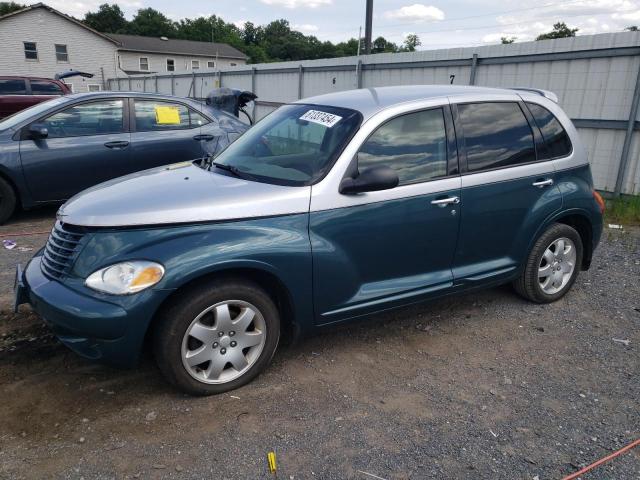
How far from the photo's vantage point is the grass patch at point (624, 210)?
687 cm

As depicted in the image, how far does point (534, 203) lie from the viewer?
3.99m

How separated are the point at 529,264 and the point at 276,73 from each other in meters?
12.1

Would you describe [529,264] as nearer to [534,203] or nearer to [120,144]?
[534,203]

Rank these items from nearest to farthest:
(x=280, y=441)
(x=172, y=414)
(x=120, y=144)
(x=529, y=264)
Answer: (x=280, y=441)
(x=172, y=414)
(x=529, y=264)
(x=120, y=144)

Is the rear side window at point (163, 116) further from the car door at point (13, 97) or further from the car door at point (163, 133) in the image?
the car door at point (13, 97)

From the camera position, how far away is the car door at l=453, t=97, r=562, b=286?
144 inches

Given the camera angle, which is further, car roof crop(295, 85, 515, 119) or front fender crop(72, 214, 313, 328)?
car roof crop(295, 85, 515, 119)

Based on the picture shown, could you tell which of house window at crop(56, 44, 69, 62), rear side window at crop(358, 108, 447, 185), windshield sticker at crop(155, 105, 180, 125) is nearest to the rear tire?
windshield sticker at crop(155, 105, 180, 125)

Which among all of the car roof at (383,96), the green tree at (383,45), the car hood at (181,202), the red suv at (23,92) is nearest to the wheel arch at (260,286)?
the car hood at (181,202)

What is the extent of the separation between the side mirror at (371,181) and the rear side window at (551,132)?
5.44 ft

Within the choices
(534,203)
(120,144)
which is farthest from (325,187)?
(120,144)

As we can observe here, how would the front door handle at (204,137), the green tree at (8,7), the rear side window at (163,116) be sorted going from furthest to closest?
the green tree at (8,7) → the front door handle at (204,137) → the rear side window at (163,116)

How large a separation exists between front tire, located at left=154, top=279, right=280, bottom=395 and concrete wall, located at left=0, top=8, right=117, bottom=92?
37.8 metres

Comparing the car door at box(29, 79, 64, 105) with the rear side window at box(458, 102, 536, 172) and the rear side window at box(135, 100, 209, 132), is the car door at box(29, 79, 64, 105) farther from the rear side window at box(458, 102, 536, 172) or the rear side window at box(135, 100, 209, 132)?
the rear side window at box(458, 102, 536, 172)
